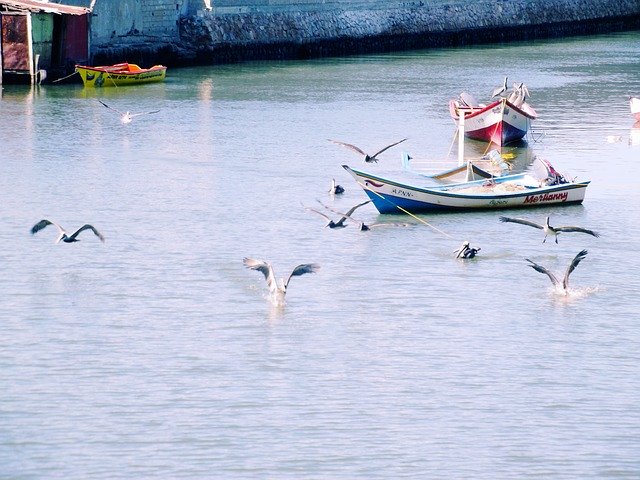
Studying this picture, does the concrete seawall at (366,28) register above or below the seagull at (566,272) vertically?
below

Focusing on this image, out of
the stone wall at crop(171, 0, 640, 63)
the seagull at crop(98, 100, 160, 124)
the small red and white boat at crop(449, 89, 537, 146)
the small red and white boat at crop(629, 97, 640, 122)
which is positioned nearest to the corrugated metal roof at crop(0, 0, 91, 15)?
the seagull at crop(98, 100, 160, 124)

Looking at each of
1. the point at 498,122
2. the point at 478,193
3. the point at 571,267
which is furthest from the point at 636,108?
the point at 571,267

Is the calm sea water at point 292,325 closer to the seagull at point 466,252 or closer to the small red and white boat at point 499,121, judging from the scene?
the seagull at point 466,252

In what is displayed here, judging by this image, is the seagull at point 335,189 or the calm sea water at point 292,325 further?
the seagull at point 335,189

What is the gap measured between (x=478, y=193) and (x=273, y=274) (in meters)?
7.13

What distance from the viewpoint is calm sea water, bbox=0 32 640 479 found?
12953mm

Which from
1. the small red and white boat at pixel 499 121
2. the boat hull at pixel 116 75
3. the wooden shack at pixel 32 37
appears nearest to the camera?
the small red and white boat at pixel 499 121

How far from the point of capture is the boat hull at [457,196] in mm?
22105

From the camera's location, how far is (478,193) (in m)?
23.1

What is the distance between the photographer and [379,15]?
5562cm

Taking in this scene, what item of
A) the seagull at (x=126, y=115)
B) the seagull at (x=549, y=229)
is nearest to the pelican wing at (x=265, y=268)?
the seagull at (x=549, y=229)

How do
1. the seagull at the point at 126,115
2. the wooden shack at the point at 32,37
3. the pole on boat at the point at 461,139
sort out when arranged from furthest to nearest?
the wooden shack at the point at 32,37, the seagull at the point at 126,115, the pole on boat at the point at 461,139

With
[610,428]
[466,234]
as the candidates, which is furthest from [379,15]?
[610,428]

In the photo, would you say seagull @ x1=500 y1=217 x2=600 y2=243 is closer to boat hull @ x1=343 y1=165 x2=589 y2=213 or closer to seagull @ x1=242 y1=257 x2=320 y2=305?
boat hull @ x1=343 y1=165 x2=589 y2=213
